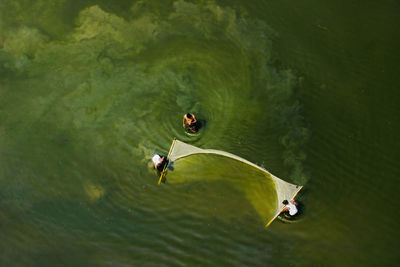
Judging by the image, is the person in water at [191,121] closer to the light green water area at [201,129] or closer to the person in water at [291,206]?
the light green water area at [201,129]

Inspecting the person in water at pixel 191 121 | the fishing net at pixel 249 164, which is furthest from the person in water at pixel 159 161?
the person in water at pixel 191 121

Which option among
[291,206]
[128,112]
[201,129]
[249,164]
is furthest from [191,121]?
[291,206]

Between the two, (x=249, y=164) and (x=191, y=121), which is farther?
(x=191, y=121)

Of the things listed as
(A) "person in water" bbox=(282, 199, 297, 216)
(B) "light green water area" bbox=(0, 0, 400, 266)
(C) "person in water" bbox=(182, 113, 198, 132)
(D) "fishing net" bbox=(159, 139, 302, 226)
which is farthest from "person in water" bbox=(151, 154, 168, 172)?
(A) "person in water" bbox=(282, 199, 297, 216)

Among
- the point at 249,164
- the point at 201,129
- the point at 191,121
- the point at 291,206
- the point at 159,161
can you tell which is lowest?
the point at 291,206

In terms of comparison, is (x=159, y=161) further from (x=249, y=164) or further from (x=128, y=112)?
(x=249, y=164)

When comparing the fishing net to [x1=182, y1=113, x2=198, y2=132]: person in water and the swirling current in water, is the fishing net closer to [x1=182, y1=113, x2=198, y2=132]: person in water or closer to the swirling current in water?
the swirling current in water
